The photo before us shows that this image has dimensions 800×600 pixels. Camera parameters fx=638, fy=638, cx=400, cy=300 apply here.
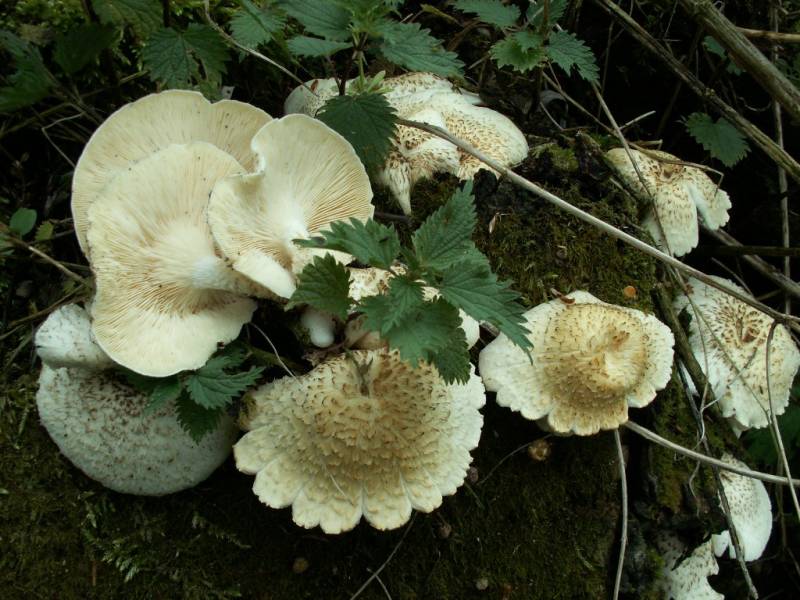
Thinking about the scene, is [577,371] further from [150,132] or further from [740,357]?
[150,132]

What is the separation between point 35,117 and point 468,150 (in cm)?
181

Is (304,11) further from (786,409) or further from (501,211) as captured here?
(786,409)

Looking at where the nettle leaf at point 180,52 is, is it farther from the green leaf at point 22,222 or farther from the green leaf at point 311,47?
the green leaf at point 22,222

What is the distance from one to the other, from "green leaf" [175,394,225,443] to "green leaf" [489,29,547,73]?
6.41ft

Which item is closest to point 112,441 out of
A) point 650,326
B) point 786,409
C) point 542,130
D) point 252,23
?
point 252,23

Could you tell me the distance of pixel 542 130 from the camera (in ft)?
11.8

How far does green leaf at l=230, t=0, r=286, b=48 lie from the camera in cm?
249

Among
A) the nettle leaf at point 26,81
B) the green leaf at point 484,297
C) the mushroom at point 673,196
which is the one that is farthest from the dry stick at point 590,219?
the nettle leaf at point 26,81

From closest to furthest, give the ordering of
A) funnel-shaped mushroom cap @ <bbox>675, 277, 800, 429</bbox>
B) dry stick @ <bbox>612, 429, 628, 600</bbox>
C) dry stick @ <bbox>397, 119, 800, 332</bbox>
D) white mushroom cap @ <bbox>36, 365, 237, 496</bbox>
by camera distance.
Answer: white mushroom cap @ <bbox>36, 365, 237, 496</bbox>
dry stick @ <bbox>397, 119, 800, 332</bbox>
dry stick @ <bbox>612, 429, 628, 600</bbox>
funnel-shaped mushroom cap @ <bbox>675, 277, 800, 429</bbox>

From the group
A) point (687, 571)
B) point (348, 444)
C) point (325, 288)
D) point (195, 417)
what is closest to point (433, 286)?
point (325, 288)

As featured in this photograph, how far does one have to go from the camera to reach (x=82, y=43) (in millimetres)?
2406

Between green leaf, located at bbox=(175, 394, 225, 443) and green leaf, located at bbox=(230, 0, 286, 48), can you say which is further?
green leaf, located at bbox=(230, 0, 286, 48)

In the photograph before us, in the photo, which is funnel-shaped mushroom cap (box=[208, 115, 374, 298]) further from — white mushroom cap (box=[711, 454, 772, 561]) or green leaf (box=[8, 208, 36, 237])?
white mushroom cap (box=[711, 454, 772, 561])

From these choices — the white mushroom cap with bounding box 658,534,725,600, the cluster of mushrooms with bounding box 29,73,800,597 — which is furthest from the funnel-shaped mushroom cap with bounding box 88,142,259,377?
the white mushroom cap with bounding box 658,534,725,600
